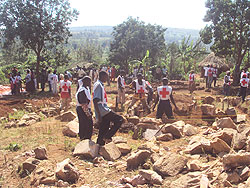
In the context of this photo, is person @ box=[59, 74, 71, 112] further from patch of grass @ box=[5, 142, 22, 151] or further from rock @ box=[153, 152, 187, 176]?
rock @ box=[153, 152, 187, 176]

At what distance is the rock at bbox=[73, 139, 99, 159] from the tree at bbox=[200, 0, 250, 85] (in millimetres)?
15190

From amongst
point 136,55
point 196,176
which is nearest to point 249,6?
point 136,55

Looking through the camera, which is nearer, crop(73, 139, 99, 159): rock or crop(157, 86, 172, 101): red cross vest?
crop(73, 139, 99, 159): rock

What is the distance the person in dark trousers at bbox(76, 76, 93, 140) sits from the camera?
568 centimetres

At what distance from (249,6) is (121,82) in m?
11.3

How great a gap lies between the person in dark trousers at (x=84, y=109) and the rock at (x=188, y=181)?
2531 mm

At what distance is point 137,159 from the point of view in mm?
4488

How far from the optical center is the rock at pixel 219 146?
4.65 meters

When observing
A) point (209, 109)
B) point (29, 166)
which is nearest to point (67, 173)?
point (29, 166)

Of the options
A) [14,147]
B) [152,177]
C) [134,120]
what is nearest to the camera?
[152,177]

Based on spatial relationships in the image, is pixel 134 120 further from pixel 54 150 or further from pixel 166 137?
pixel 54 150

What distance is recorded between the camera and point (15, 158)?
16.2 feet

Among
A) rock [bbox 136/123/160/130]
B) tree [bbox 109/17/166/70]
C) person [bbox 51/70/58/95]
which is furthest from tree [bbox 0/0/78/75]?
rock [bbox 136/123/160/130]

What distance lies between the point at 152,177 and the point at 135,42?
21842 millimetres
